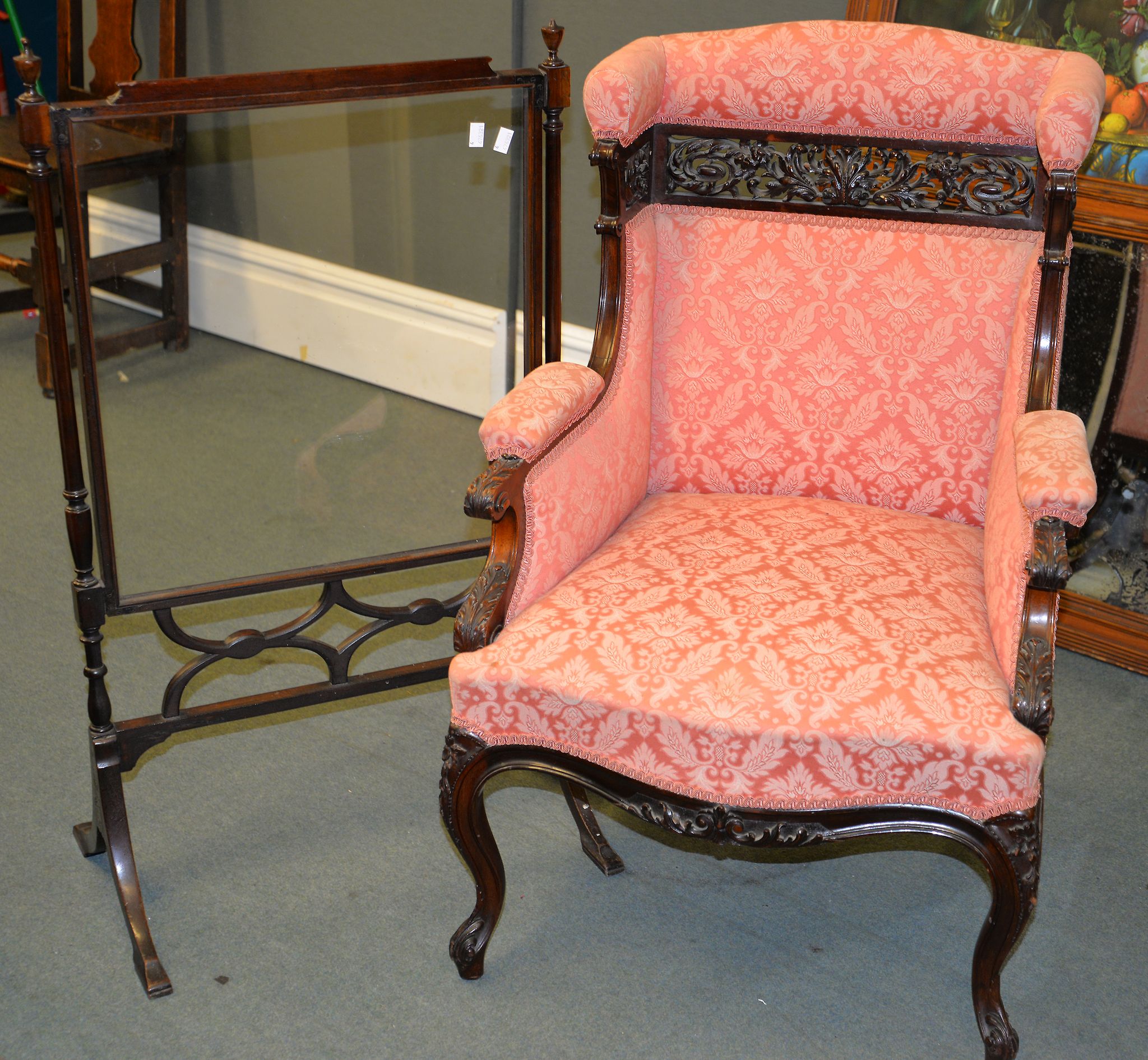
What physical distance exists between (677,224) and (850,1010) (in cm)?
108

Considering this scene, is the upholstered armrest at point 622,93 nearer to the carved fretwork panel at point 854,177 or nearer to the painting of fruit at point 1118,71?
the carved fretwork panel at point 854,177

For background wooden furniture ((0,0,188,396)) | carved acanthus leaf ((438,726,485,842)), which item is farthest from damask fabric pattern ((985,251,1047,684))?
background wooden furniture ((0,0,188,396))

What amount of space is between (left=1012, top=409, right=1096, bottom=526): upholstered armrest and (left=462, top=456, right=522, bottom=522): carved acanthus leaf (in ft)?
1.87

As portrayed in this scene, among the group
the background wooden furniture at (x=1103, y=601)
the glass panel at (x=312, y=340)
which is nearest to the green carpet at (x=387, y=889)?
the glass panel at (x=312, y=340)

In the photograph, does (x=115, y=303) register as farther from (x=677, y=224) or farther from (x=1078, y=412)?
(x=1078, y=412)

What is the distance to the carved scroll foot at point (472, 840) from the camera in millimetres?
1506

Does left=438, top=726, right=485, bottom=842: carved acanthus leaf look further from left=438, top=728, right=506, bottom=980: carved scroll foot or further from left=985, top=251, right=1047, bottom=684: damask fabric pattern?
left=985, top=251, right=1047, bottom=684: damask fabric pattern

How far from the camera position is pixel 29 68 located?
1.35m

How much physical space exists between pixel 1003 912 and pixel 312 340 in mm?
1196

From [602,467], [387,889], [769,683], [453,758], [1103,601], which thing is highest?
[602,467]

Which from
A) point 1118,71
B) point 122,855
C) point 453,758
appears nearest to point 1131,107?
point 1118,71

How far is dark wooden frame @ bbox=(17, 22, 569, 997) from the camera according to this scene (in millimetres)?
1452

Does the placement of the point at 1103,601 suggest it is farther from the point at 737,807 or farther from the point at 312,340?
the point at 312,340

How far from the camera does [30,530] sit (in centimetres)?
273
